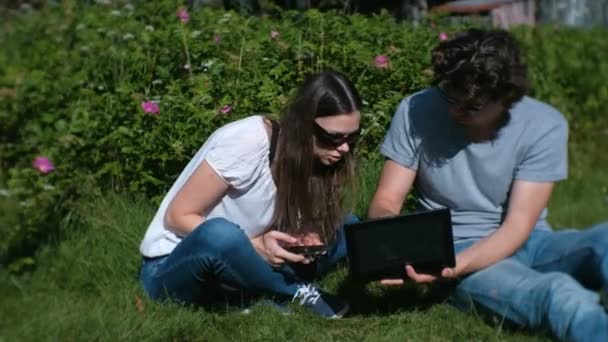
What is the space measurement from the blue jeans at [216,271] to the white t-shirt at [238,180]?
0.33 feet

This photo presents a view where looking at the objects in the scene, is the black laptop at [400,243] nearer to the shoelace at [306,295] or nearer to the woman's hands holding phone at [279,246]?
the woman's hands holding phone at [279,246]

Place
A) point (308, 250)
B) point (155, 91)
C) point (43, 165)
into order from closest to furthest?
point (308, 250), point (43, 165), point (155, 91)

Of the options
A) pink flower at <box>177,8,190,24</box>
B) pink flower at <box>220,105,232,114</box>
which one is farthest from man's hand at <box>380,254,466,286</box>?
pink flower at <box>177,8,190,24</box>

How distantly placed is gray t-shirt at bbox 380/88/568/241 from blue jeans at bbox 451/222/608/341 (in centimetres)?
15

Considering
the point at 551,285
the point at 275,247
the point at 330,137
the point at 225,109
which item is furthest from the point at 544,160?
the point at 225,109

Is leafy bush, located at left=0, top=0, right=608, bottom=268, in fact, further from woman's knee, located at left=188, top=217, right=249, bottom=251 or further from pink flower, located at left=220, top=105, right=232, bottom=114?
woman's knee, located at left=188, top=217, right=249, bottom=251

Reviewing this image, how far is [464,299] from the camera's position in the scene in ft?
12.0

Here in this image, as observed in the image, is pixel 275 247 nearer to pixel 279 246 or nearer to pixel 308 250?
pixel 279 246

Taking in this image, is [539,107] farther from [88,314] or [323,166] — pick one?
[88,314]

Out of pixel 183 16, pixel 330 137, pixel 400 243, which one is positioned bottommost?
pixel 400 243

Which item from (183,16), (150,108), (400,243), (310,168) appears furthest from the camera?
(183,16)

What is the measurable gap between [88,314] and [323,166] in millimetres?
951

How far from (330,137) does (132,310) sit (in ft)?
3.07

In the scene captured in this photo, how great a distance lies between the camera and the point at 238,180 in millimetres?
3555
